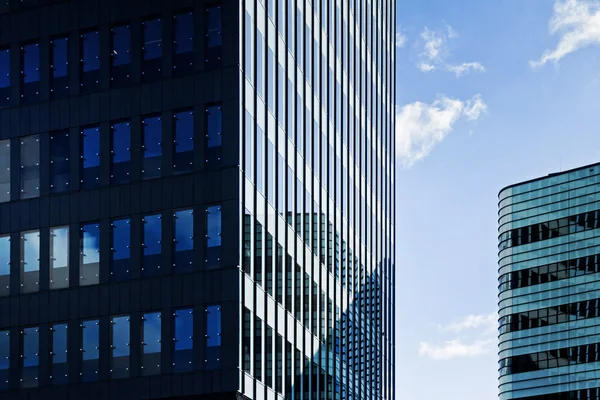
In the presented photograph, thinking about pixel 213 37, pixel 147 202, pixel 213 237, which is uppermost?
pixel 213 37

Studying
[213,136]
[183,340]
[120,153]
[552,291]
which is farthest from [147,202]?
[552,291]

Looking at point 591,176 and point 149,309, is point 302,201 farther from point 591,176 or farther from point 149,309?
point 591,176

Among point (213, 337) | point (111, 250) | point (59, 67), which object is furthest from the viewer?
point (59, 67)

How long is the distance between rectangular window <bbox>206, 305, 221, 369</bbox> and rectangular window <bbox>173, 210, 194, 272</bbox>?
201 cm

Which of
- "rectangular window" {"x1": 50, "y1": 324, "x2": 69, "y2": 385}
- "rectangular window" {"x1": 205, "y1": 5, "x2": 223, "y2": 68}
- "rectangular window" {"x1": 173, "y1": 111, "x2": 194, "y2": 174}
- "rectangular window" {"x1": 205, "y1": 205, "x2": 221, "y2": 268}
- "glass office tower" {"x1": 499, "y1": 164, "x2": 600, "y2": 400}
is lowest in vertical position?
"rectangular window" {"x1": 50, "y1": 324, "x2": 69, "y2": 385}

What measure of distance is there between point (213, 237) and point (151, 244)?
8.95ft

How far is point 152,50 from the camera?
152 ft

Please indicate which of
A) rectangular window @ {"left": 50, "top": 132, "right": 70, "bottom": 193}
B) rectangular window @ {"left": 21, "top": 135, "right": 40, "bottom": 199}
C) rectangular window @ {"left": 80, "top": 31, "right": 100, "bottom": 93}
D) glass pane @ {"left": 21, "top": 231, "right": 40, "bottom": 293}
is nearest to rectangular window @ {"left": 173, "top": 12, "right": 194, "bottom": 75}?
rectangular window @ {"left": 80, "top": 31, "right": 100, "bottom": 93}

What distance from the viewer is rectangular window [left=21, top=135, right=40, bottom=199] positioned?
47.0 m

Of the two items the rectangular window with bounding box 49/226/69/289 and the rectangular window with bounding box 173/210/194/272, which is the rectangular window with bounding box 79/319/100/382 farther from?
the rectangular window with bounding box 173/210/194/272

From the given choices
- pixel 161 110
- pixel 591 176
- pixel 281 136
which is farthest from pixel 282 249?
pixel 591 176

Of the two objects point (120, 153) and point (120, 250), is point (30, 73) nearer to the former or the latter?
point (120, 153)

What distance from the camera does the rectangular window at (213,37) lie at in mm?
45062

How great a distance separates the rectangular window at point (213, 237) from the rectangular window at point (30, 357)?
7869 millimetres
